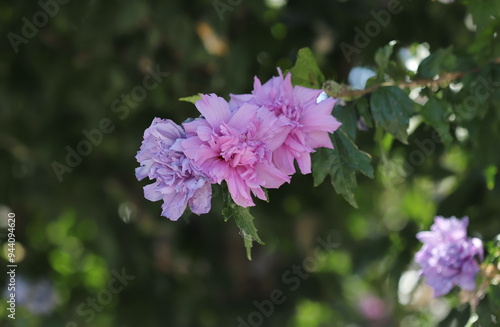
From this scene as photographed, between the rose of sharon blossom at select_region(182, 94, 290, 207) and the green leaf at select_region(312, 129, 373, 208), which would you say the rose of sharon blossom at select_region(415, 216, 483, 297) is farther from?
the rose of sharon blossom at select_region(182, 94, 290, 207)

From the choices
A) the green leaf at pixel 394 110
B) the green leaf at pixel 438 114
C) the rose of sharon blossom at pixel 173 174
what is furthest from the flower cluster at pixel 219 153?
the green leaf at pixel 438 114

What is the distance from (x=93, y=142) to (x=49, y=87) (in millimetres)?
322

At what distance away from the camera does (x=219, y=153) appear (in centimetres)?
77

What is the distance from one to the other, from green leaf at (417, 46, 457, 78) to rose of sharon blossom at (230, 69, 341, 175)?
366 millimetres

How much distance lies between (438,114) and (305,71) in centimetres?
30

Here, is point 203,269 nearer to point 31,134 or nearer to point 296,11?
point 31,134

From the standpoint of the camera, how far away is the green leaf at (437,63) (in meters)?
1.11

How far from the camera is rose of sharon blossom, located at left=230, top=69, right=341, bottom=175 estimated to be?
0.82 metres

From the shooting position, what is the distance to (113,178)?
2461 millimetres

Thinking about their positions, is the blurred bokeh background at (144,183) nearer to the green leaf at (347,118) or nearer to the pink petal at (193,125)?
the green leaf at (347,118)

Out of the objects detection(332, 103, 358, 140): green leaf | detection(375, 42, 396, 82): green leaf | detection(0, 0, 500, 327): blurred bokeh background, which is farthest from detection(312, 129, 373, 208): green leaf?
detection(0, 0, 500, 327): blurred bokeh background

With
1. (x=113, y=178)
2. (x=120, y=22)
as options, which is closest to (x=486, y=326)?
(x=120, y=22)

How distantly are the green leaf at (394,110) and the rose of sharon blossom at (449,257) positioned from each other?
1.05ft

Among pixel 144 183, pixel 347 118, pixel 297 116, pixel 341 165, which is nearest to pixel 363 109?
pixel 347 118
